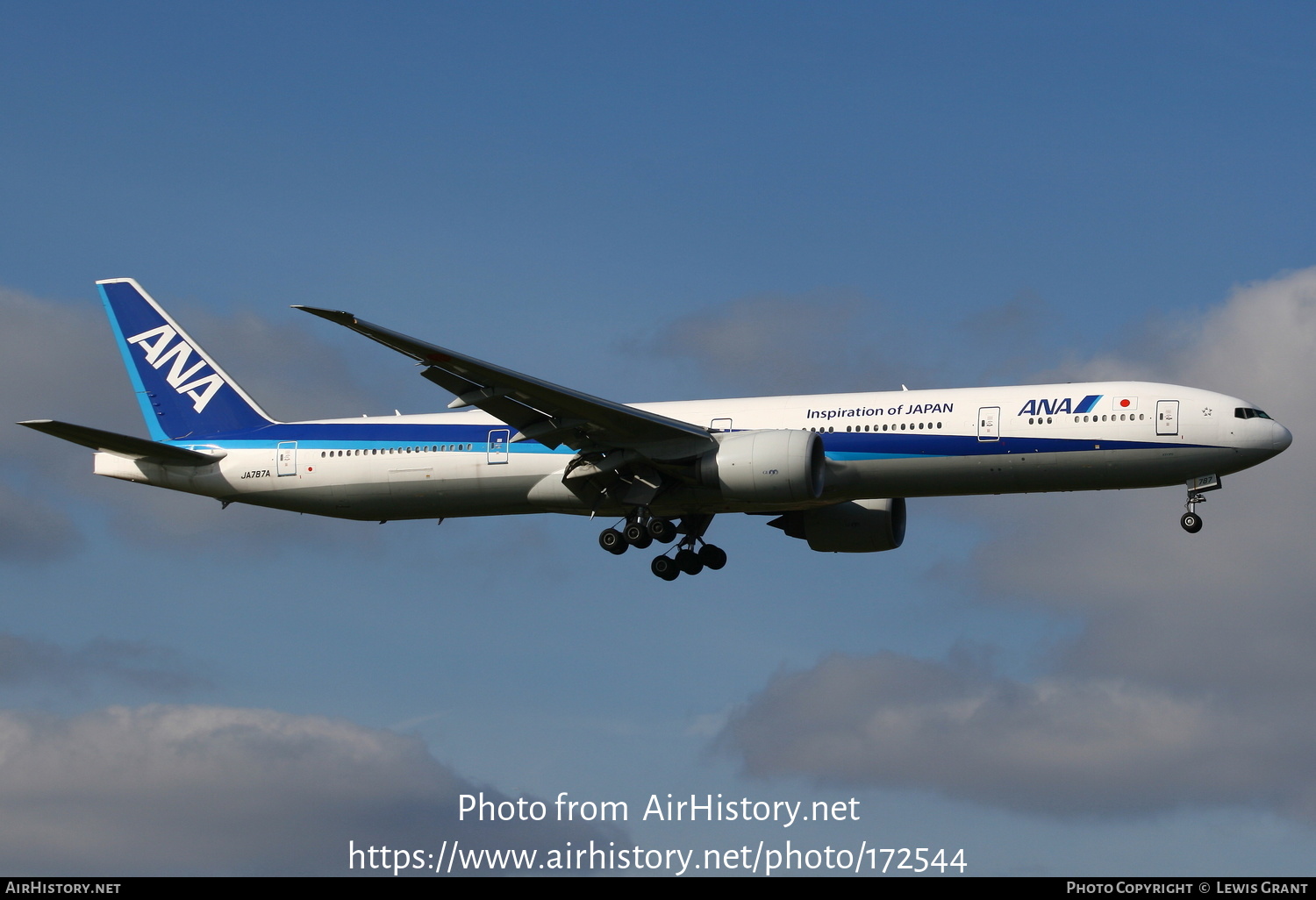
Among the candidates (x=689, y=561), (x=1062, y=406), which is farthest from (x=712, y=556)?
(x=1062, y=406)

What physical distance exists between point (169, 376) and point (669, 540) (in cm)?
1652

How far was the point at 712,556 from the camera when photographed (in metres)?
45.8

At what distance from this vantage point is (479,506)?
4384cm

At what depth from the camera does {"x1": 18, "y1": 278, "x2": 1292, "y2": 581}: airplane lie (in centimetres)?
3909

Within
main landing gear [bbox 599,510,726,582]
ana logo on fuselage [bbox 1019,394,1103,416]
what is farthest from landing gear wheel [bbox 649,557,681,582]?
ana logo on fuselage [bbox 1019,394,1103,416]

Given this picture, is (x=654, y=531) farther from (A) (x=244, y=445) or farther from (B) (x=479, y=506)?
(A) (x=244, y=445)

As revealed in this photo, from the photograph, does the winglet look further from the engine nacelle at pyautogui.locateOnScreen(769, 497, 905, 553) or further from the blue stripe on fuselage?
the engine nacelle at pyautogui.locateOnScreen(769, 497, 905, 553)

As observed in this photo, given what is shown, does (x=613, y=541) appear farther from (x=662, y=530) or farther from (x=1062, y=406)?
(x=1062, y=406)

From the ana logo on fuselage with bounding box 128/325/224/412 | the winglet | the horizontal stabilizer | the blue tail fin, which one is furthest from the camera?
the ana logo on fuselage with bounding box 128/325/224/412

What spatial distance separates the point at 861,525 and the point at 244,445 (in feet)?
58.4

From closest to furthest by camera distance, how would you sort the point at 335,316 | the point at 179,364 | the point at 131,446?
the point at 335,316 < the point at 131,446 < the point at 179,364

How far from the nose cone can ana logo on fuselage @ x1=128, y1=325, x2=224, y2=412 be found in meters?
29.1
